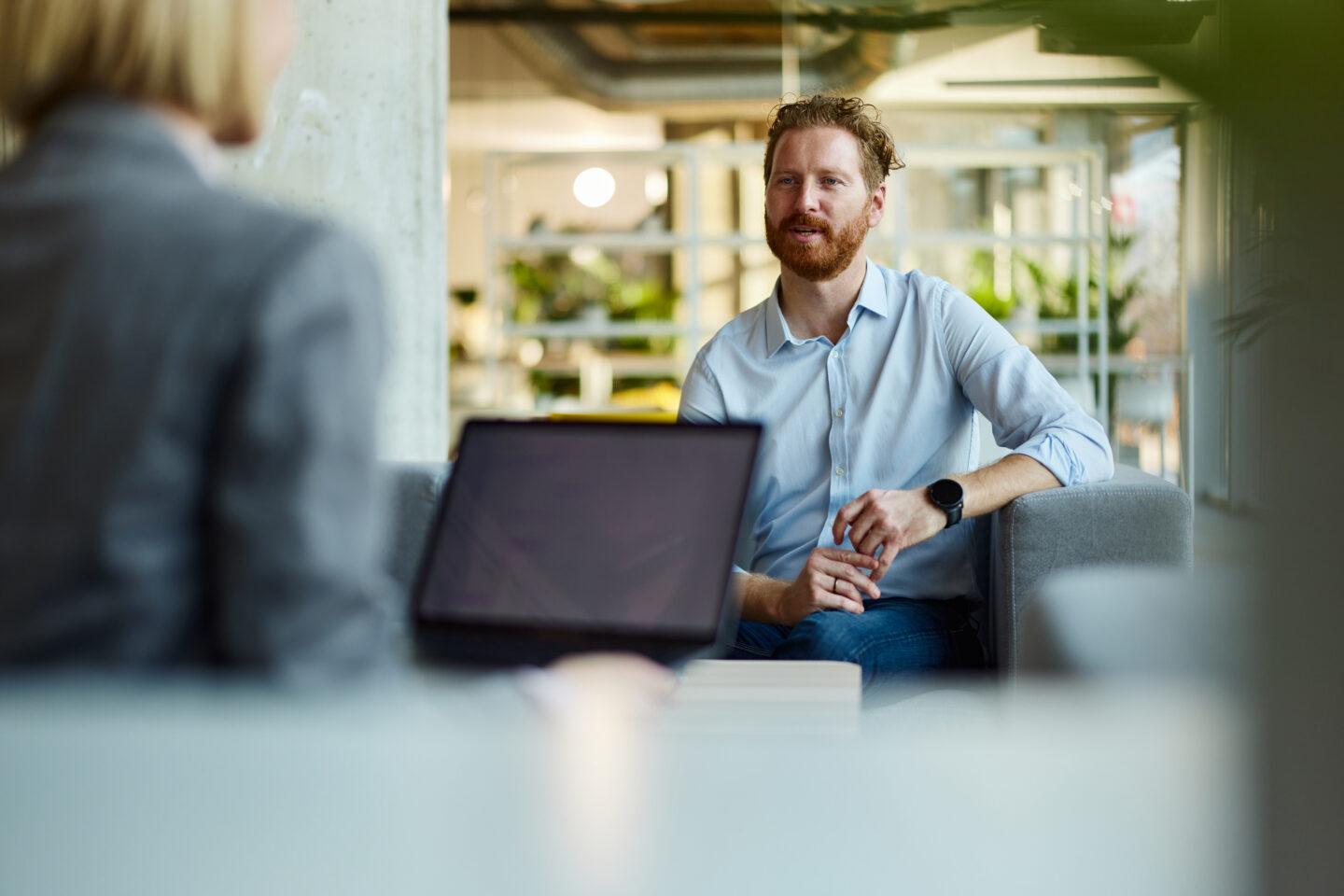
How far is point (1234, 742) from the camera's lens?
395mm

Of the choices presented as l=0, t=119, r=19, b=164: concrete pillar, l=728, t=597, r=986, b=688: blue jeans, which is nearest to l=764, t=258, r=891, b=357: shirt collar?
l=728, t=597, r=986, b=688: blue jeans

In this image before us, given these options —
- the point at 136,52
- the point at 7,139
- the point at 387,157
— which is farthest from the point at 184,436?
the point at 7,139

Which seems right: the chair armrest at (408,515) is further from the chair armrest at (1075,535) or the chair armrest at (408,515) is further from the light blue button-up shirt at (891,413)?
Answer: the chair armrest at (1075,535)

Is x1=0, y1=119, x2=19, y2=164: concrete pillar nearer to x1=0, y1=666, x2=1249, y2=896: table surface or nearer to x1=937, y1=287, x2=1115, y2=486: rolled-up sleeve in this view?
x1=937, y1=287, x2=1115, y2=486: rolled-up sleeve

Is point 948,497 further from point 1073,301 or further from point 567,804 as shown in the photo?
point 1073,301

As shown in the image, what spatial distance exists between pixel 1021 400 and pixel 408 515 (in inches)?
39.6

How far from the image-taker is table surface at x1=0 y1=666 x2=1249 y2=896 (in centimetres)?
42

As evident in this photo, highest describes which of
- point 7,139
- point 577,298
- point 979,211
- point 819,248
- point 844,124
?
point 979,211

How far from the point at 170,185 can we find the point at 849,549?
1.46m

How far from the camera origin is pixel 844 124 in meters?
2.29

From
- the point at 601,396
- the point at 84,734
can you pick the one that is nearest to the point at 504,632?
the point at 84,734

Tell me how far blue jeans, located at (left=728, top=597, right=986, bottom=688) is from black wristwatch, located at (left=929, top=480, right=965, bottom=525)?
18 cm

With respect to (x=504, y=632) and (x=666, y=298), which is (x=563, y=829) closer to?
(x=504, y=632)

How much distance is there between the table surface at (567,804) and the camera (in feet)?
1.36
